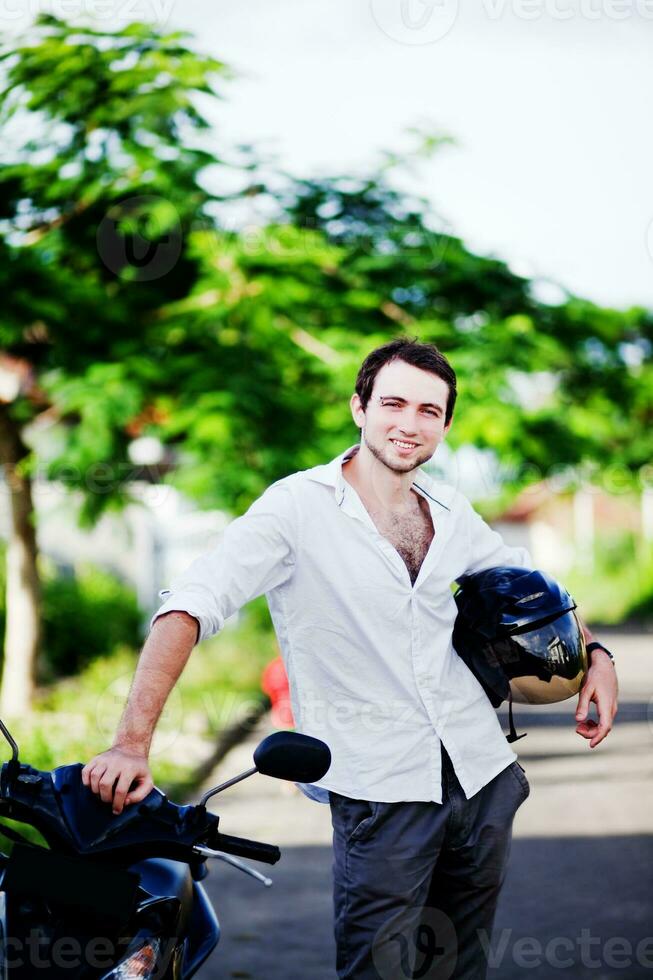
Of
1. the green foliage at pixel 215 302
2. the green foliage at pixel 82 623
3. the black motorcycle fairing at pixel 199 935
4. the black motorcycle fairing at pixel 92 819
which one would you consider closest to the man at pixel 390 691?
the black motorcycle fairing at pixel 199 935

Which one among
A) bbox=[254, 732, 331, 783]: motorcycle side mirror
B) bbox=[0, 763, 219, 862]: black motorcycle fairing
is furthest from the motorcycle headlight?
bbox=[254, 732, 331, 783]: motorcycle side mirror

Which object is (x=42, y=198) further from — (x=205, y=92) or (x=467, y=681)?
(x=467, y=681)

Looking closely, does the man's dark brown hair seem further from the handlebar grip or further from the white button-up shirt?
the handlebar grip

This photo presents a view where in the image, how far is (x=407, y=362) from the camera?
293 cm

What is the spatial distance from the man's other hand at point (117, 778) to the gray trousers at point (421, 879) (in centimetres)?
69

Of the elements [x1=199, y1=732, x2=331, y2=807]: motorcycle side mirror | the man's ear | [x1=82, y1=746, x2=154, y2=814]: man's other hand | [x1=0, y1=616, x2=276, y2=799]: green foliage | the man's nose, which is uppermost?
the man's nose

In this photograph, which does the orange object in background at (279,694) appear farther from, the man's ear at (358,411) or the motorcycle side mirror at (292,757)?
the motorcycle side mirror at (292,757)

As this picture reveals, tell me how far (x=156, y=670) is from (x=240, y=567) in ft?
1.02

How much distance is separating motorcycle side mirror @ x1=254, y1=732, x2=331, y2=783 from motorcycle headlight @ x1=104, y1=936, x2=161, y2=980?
14.7 inches

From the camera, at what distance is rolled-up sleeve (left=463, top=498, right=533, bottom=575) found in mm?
3139

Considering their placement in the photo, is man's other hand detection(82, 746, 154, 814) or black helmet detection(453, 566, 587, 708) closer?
man's other hand detection(82, 746, 154, 814)

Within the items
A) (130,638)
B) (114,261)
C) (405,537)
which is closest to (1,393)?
(114,261)

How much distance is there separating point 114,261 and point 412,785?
23.0 feet

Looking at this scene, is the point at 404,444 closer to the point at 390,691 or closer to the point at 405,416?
the point at 405,416
